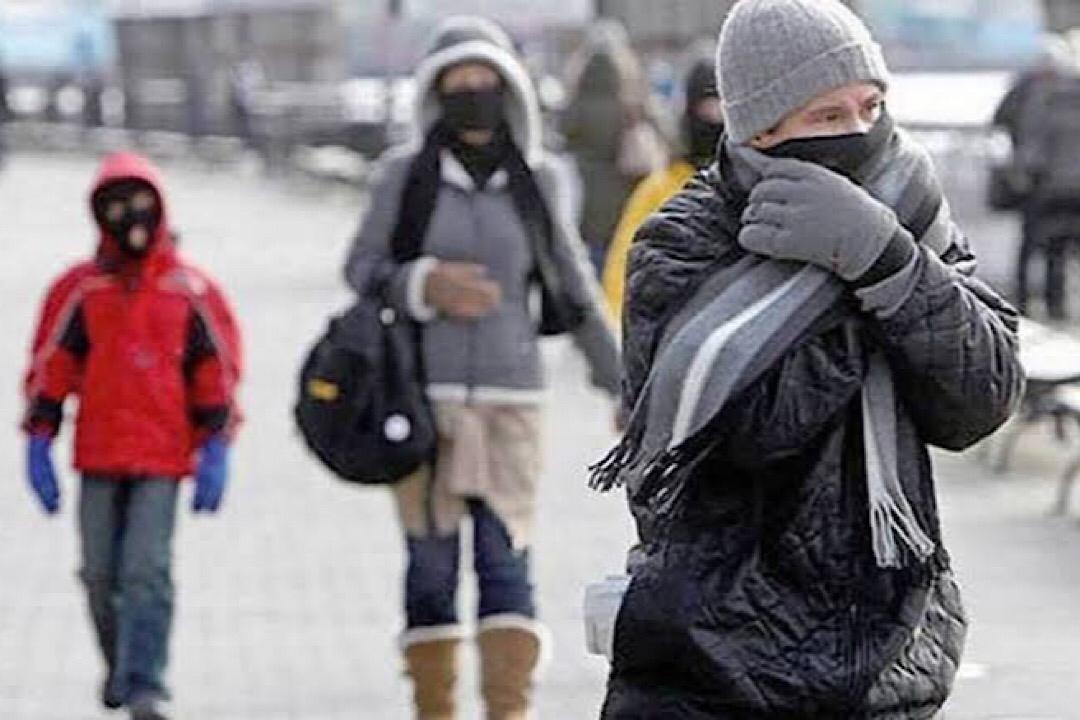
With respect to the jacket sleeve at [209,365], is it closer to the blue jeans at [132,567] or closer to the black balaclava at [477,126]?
the blue jeans at [132,567]

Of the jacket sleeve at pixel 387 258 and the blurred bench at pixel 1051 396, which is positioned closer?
the jacket sleeve at pixel 387 258

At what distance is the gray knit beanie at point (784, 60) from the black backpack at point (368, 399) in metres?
3.70

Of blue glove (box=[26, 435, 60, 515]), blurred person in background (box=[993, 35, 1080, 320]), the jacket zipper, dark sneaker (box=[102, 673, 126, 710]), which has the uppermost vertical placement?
the jacket zipper

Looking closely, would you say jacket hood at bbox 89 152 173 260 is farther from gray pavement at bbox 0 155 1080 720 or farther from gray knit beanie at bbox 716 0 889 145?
gray knit beanie at bbox 716 0 889 145

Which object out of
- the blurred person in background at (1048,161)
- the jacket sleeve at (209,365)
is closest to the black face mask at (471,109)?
the jacket sleeve at (209,365)

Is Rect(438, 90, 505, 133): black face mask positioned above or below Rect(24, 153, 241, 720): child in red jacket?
above

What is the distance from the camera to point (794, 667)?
4840mm

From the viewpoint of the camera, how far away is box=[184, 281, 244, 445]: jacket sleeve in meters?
9.20

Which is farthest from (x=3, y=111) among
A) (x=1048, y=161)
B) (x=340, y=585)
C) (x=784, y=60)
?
(x=784, y=60)

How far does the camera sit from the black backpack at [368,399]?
338 inches

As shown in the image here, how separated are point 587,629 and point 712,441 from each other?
50 centimetres

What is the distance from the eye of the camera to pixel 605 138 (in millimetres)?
19141

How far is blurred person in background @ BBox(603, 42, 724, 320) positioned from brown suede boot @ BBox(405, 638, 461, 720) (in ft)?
6.30

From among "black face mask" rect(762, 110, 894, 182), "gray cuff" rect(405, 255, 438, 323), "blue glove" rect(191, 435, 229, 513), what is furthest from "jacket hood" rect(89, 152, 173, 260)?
"black face mask" rect(762, 110, 894, 182)
